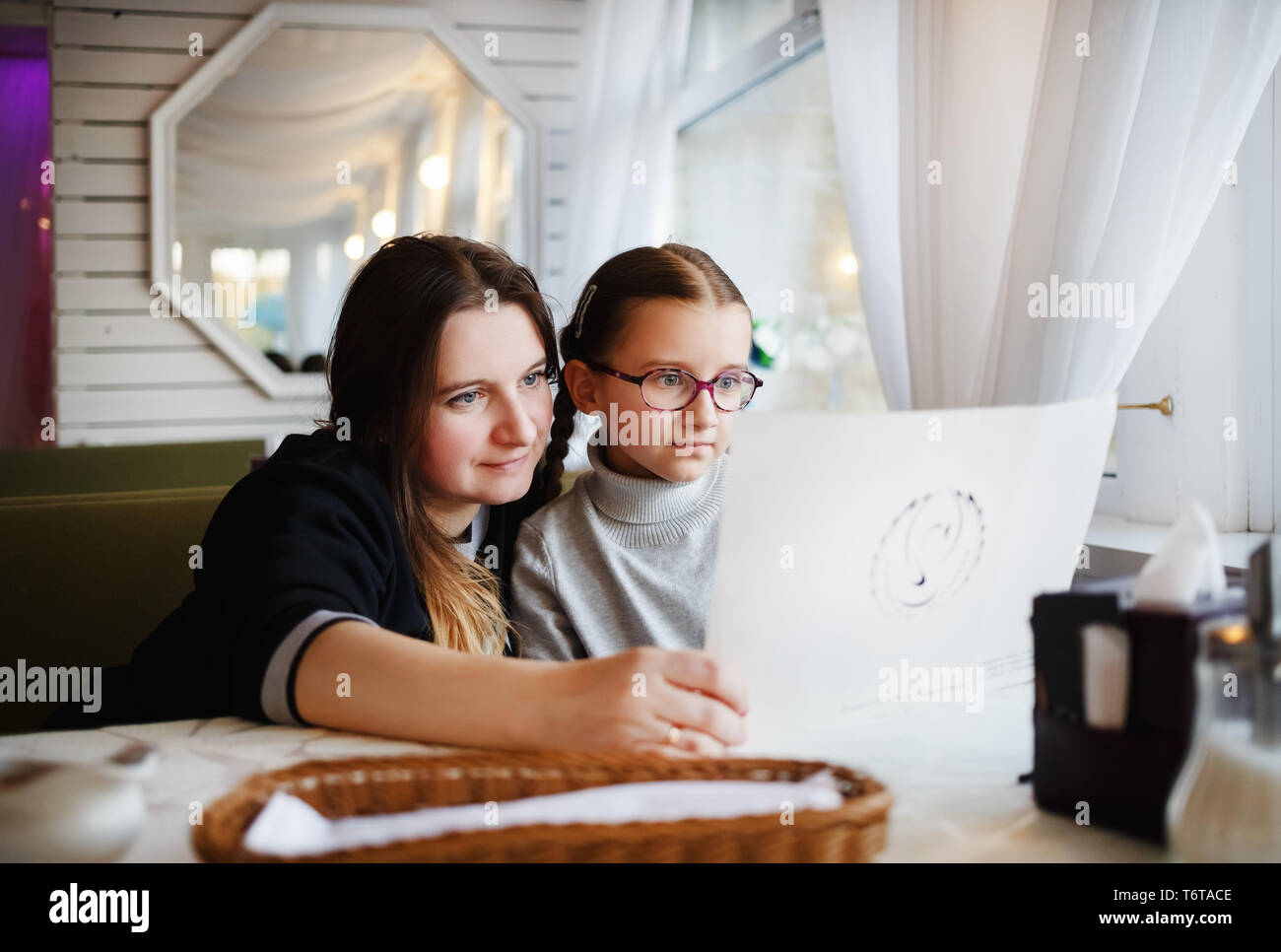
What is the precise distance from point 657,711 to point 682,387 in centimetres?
55

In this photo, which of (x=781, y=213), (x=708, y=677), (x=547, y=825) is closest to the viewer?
(x=547, y=825)

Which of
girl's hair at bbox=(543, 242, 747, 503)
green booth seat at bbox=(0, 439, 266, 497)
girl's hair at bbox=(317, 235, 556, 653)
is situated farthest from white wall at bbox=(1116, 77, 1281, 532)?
green booth seat at bbox=(0, 439, 266, 497)

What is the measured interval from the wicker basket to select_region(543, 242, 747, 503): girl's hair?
2.18 ft

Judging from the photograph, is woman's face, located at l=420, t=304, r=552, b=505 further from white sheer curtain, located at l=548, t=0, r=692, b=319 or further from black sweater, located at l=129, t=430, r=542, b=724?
white sheer curtain, located at l=548, t=0, r=692, b=319

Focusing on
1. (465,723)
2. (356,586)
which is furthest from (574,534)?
(465,723)

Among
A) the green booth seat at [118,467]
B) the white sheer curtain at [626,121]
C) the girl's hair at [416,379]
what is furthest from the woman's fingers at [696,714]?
the white sheer curtain at [626,121]

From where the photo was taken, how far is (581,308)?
1261 millimetres

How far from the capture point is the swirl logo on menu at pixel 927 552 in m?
0.61

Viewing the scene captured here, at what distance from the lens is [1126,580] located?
0.56 meters

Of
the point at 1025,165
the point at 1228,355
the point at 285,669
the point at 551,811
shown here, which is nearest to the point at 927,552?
the point at 551,811

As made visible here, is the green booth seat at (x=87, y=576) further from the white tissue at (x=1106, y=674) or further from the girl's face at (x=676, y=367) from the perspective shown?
the white tissue at (x=1106, y=674)

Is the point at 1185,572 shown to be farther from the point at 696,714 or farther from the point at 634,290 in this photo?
the point at 634,290

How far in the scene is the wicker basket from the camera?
463 millimetres

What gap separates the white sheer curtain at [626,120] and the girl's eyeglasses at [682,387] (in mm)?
1936
